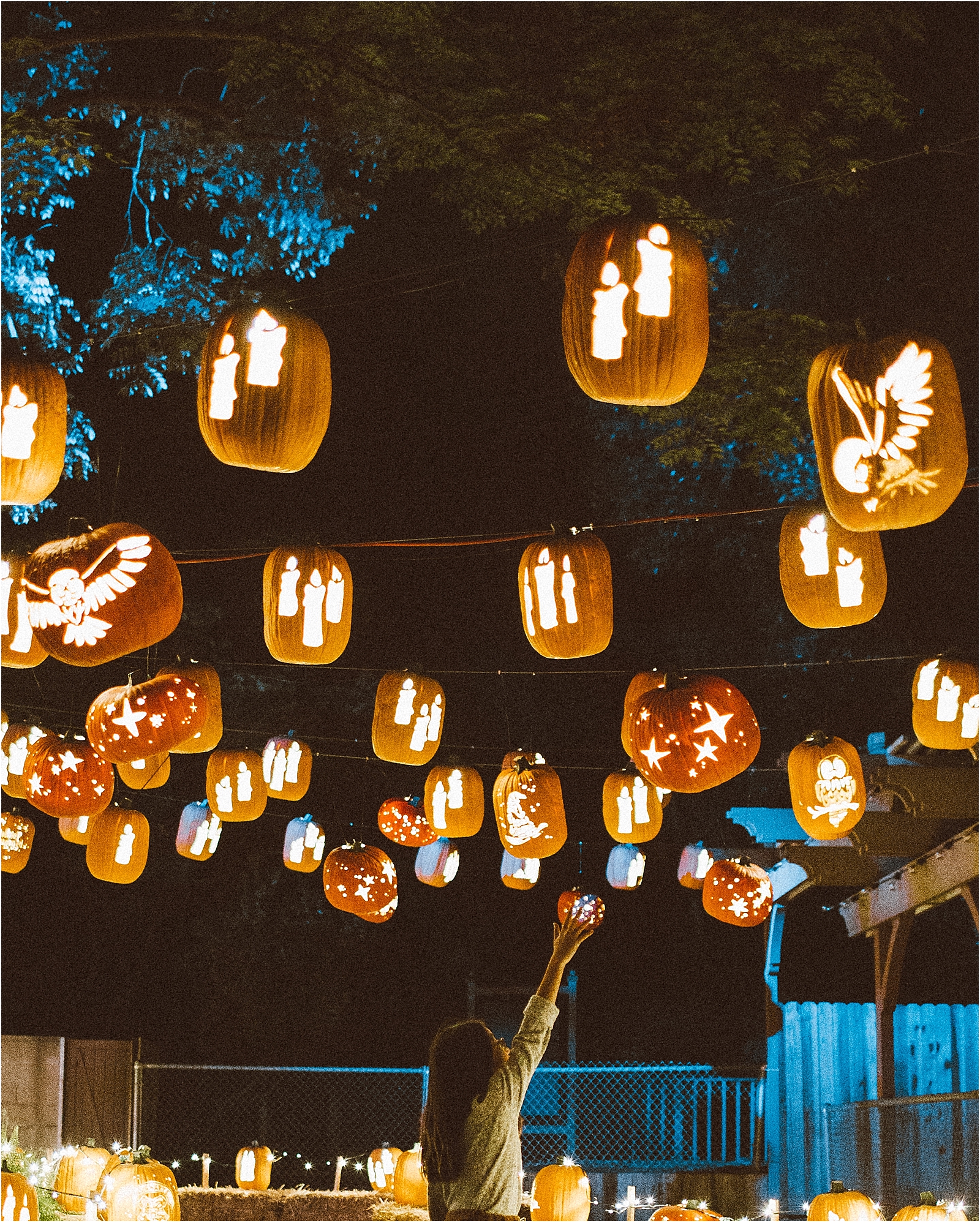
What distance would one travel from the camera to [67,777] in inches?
353

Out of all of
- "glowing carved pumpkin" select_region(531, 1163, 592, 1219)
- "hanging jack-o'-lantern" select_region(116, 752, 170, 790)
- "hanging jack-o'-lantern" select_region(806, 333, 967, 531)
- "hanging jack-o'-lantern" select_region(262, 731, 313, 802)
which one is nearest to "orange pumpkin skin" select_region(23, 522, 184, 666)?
"hanging jack-o'-lantern" select_region(806, 333, 967, 531)

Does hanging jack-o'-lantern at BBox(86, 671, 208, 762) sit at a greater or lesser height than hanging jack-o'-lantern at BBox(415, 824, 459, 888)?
greater

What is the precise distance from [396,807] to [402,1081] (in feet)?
15.5

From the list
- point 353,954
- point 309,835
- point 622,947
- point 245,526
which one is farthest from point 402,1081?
point 245,526

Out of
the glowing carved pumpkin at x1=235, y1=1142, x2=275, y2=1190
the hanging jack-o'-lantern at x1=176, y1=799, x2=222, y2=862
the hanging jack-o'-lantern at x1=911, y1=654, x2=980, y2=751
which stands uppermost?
the hanging jack-o'-lantern at x1=911, y1=654, x2=980, y2=751

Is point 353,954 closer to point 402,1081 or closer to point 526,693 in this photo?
point 402,1081

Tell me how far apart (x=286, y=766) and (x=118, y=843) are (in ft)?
5.13

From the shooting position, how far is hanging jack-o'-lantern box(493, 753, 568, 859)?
A: 9812mm

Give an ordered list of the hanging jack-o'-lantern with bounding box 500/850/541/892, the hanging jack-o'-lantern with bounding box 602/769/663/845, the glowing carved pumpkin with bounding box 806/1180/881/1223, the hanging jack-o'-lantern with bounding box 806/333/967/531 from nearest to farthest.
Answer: the hanging jack-o'-lantern with bounding box 806/333/967/531
the glowing carved pumpkin with bounding box 806/1180/881/1223
the hanging jack-o'-lantern with bounding box 602/769/663/845
the hanging jack-o'-lantern with bounding box 500/850/541/892

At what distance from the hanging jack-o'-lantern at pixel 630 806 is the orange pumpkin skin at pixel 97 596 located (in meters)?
5.70

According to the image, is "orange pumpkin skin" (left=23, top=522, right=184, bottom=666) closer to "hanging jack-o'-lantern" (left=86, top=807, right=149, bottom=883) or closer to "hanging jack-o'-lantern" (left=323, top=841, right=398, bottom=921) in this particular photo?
"hanging jack-o'-lantern" (left=86, top=807, right=149, bottom=883)

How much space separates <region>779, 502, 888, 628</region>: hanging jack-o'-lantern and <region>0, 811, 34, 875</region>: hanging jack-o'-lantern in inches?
299

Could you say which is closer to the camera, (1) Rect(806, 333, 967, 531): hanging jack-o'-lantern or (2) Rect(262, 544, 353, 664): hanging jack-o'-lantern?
(1) Rect(806, 333, 967, 531): hanging jack-o'-lantern

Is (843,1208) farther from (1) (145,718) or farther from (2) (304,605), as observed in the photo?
(1) (145,718)
